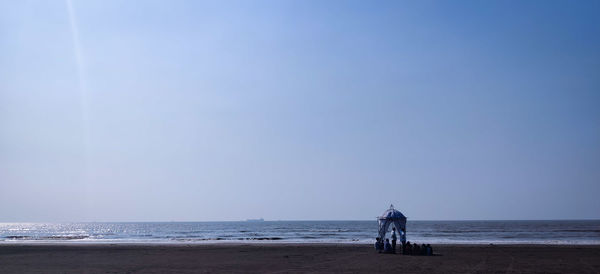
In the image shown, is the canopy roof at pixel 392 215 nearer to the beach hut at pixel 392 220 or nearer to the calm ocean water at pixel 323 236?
the beach hut at pixel 392 220

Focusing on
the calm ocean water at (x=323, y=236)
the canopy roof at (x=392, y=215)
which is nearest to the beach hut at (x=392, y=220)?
the canopy roof at (x=392, y=215)

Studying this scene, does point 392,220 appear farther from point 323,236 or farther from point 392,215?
point 323,236

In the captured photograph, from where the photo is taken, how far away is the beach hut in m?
31.2

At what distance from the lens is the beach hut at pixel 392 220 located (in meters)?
31.2

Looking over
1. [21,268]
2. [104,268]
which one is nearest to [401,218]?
[104,268]

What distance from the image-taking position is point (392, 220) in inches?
1243

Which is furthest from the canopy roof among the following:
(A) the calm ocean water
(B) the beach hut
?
(A) the calm ocean water

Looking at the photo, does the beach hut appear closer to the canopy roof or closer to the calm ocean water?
the canopy roof

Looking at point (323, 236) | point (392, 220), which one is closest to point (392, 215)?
point (392, 220)

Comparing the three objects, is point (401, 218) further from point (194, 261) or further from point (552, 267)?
point (194, 261)

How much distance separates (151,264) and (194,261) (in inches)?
91.6

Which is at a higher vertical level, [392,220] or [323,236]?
[392,220]

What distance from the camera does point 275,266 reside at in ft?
71.7

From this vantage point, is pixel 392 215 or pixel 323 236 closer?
pixel 392 215
